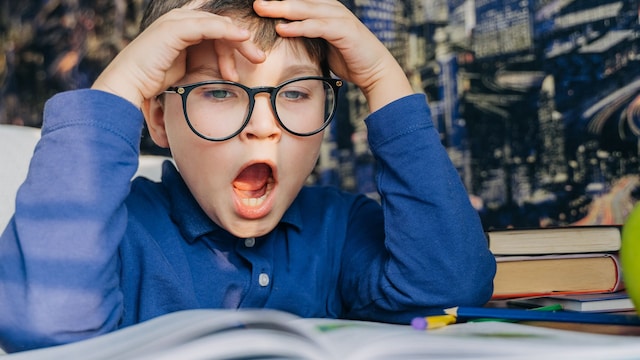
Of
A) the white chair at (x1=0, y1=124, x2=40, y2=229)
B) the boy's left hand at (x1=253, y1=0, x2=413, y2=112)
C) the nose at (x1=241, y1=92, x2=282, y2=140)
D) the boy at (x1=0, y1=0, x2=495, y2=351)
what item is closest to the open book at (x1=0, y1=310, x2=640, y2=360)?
the boy at (x1=0, y1=0, x2=495, y2=351)

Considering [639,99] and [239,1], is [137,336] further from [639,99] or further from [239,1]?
[639,99]

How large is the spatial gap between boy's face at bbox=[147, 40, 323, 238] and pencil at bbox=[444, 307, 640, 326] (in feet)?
0.94

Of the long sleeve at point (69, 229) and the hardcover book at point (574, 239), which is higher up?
the long sleeve at point (69, 229)

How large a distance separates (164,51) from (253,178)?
0.64ft

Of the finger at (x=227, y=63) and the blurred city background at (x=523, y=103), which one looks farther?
the blurred city background at (x=523, y=103)

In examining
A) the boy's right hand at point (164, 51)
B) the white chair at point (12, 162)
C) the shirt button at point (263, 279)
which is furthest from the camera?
the white chair at point (12, 162)

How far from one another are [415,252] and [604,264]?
0.88 ft

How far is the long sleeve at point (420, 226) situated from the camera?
3.14 feet

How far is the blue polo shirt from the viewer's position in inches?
32.1

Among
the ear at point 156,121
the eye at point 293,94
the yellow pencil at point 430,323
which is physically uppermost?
the eye at point 293,94

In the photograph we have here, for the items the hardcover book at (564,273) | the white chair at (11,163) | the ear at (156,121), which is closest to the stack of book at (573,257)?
the hardcover book at (564,273)

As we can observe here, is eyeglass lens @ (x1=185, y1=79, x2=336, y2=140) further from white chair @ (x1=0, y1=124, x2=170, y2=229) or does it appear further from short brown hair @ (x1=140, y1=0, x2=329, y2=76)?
white chair @ (x1=0, y1=124, x2=170, y2=229)

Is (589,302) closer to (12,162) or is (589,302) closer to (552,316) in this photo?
(552,316)

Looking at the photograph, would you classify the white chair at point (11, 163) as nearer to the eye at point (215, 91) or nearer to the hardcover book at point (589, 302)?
the eye at point (215, 91)
